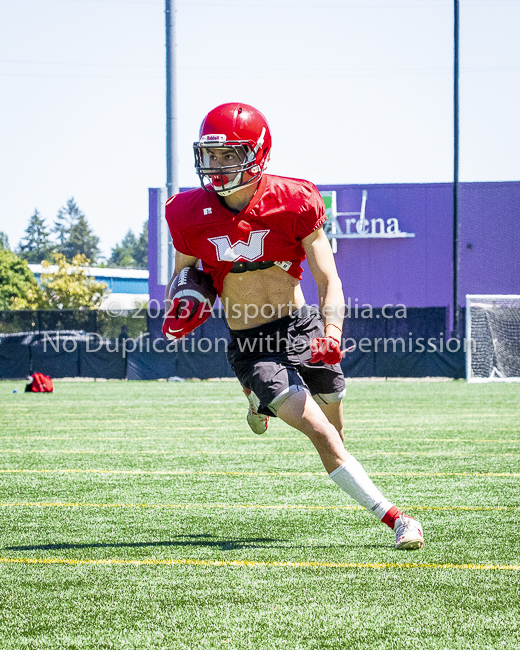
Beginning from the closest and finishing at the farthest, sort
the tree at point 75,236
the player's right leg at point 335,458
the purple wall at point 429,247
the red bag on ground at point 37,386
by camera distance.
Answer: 1. the player's right leg at point 335,458
2. the red bag on ground at point 37,386
3. the purple wall at point 429,247
4. the tree at point 75,236

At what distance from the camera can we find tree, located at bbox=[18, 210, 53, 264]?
115 meters

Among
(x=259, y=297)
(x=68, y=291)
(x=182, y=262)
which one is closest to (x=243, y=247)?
(x=259, y=297)

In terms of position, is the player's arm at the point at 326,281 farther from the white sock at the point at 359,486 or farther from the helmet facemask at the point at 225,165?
the white sock at the point at 359,486

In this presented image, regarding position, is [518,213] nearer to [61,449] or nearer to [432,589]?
[61,449]

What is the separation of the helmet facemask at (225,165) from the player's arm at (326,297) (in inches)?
16.3

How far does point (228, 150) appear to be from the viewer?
4055 mm

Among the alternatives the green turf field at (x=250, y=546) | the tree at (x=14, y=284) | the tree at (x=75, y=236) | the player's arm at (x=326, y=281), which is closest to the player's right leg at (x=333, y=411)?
the green turf field at (x=250, y=546)

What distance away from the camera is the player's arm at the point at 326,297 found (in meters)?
3.70

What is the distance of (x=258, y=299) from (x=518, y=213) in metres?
26.2

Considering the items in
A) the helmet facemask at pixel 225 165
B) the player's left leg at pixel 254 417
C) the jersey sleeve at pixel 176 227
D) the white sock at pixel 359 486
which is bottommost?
the white sock at pixel 359 486

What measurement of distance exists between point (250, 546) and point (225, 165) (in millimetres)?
1779

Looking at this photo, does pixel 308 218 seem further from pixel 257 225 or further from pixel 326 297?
pixel 326 297

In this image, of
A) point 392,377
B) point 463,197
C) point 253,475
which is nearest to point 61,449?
point 253,475

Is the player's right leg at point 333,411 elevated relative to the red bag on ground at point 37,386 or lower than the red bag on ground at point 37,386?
elevated
